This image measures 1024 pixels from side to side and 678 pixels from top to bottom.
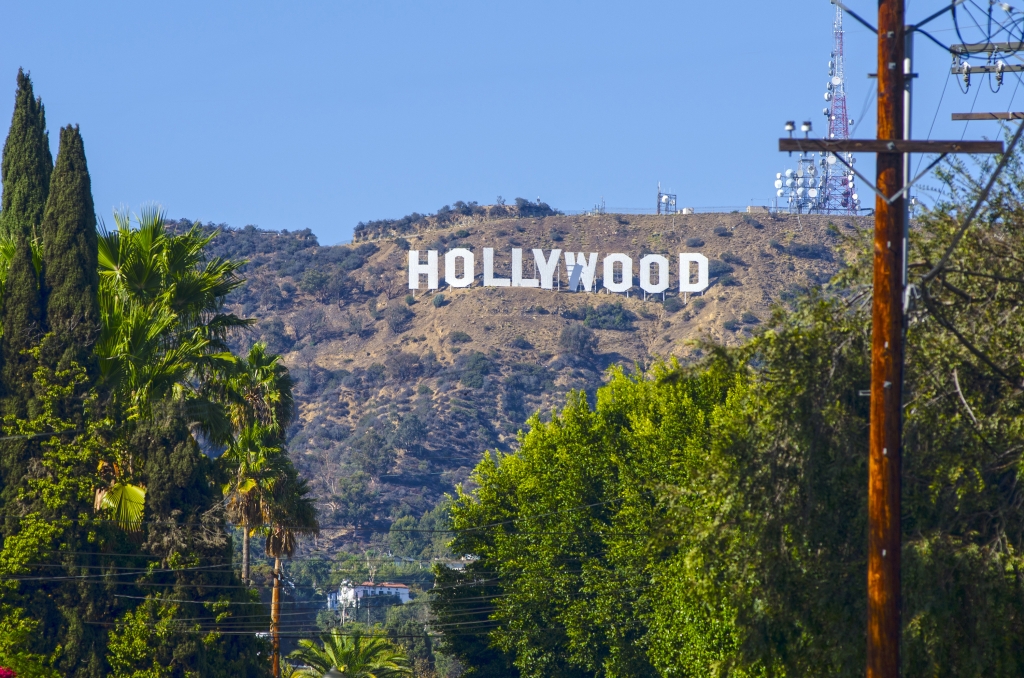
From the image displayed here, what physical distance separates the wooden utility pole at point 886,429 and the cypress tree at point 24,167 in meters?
24.4

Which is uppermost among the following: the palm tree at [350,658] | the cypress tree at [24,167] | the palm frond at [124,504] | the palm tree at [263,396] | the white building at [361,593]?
the cypress tree at [24,167]

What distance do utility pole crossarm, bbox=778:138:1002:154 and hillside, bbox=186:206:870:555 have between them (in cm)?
11411

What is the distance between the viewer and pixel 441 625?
50500 millimetres

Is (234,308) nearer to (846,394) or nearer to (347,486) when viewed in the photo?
(347,486)

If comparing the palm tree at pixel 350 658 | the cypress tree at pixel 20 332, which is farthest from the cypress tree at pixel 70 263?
the palm tree at pixel 350 658

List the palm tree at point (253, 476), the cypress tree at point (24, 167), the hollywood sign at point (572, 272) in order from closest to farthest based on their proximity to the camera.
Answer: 1. the cypress tree at point (24, 167)
2. the palm tree at point (253, 476)
3. the hollywood sign at point (572, 272)

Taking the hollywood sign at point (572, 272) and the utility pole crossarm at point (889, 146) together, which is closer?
the utility pole crossarm at point (889, 146)

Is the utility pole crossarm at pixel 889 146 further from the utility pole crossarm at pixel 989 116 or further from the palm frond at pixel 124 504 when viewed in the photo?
the palm frond at pixel 124 504

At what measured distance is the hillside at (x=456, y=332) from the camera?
144125mm

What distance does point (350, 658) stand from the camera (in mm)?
46656

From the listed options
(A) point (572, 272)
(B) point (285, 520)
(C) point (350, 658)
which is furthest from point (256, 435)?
(A) point (572, 272)

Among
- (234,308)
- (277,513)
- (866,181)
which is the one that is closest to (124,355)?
(277,513)

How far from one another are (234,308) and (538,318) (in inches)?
1568

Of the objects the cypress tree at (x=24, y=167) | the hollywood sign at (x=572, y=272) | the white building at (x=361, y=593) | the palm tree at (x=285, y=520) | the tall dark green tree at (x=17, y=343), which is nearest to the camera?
the tall dark green tree at (x=17, y=343)
